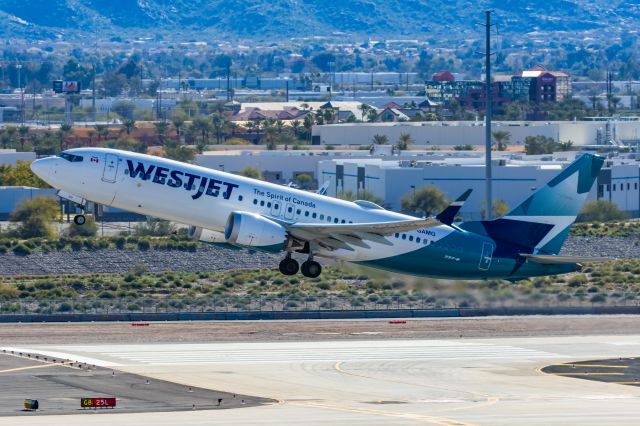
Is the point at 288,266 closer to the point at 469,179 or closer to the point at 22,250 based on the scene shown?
the point at 22,250

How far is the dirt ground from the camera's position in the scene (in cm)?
8581

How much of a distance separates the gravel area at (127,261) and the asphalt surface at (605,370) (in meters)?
44.4

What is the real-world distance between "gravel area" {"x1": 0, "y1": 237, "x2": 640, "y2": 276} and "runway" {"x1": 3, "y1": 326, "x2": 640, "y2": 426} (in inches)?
1451

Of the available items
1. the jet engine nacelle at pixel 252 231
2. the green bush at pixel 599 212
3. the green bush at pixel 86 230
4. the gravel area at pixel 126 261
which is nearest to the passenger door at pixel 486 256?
the jet engine nacelle at pixel 252 231

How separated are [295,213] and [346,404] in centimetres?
1254

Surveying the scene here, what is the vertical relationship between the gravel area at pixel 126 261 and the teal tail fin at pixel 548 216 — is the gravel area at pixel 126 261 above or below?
below

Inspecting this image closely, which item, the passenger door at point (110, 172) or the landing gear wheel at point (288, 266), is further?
the landing gear wheel at point (288, 266)

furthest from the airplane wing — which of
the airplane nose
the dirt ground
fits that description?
the dirt ground

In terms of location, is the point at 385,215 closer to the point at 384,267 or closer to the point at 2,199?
the point at 384,267

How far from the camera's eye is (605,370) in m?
76.2

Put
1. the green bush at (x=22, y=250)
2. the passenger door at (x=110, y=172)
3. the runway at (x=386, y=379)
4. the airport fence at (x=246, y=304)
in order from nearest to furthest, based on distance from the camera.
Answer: the runway at (x=386, y=379) → the passenger door at (x=110, y=172) → the airport fence at (x=246, y=304) → the green bush at (x=22, y=250)

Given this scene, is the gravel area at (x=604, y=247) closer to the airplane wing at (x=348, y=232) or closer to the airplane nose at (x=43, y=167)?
the airplane wing at (x=348, y=232)

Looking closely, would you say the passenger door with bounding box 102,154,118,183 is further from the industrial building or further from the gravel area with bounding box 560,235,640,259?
the industrial building

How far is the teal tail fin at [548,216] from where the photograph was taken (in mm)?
80188
